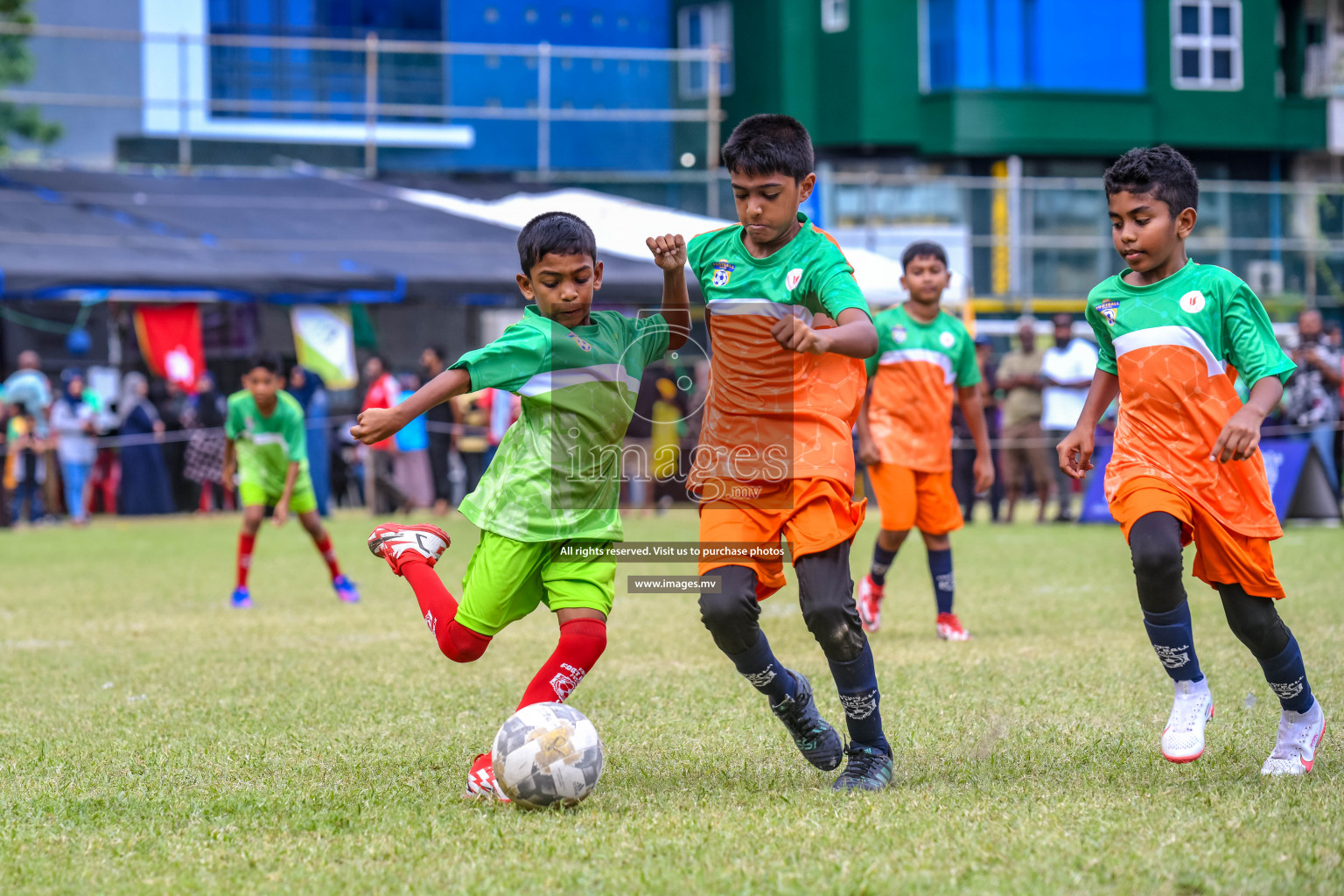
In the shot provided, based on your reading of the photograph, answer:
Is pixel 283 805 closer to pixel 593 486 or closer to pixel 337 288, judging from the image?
pixel 593 486

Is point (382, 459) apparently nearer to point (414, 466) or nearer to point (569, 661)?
point (414, 466)

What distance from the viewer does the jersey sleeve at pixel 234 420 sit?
11016 millimetres

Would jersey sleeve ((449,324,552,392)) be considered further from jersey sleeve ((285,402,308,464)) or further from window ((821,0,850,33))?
window ((821,0,850,33))

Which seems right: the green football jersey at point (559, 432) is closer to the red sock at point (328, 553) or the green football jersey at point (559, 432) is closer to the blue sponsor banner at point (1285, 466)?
the red sock at point (328, 553)

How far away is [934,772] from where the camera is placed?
487 centimetres

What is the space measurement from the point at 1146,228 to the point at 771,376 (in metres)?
1.23

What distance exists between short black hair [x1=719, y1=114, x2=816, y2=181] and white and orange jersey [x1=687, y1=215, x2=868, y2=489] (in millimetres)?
236

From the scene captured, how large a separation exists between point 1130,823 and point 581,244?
224cm

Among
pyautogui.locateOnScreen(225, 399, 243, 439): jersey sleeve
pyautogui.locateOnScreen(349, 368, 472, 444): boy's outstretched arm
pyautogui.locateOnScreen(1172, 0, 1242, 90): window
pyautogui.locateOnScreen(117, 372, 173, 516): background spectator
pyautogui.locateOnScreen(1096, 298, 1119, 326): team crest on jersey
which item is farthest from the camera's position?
pyautogui.locateOnScreen(1172, 0, 1242, 90): window

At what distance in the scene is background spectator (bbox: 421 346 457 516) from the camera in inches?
769

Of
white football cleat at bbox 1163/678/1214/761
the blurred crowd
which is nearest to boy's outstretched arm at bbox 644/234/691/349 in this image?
white football cleat at bbox 1163/678/1214/761

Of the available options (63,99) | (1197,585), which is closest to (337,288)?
(63,99)

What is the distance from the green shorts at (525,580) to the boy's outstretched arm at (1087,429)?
1.49 meters

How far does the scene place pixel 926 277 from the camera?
8750 mm
